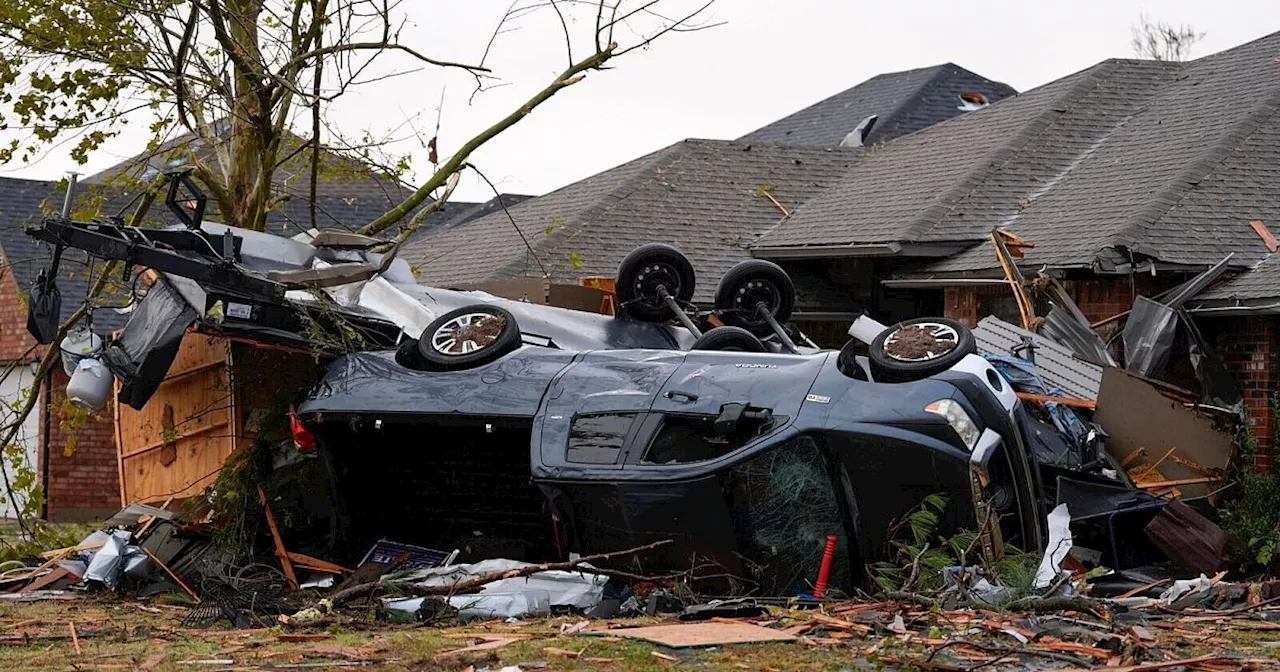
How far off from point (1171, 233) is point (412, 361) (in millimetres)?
7347

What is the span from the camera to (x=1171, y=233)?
46.5ft

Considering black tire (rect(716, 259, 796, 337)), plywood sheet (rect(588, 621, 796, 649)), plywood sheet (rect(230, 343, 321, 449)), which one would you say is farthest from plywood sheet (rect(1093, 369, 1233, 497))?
plywood sheet (rect(230, 343, 321, 449))

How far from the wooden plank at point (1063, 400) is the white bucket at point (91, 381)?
624cm

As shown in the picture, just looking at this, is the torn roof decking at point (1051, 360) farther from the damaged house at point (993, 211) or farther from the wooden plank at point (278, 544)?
the wooden plank at point (278, 544)

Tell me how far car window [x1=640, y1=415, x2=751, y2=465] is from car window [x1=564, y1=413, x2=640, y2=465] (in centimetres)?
19

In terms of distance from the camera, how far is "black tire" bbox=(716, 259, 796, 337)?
12.7 m

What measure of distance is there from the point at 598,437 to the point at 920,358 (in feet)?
6.21

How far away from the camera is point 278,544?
413 inches

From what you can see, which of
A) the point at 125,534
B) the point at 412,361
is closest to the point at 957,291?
the point at 412,361

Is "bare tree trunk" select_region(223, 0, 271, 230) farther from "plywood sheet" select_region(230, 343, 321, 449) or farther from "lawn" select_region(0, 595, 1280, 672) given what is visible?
"lawn" select_region(0, 595, 1280, 672)

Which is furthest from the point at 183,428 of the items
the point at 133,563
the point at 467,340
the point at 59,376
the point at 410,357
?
the point at 59,376

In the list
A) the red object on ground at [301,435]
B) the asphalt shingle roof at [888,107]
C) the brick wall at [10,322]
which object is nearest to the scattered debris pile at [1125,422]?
the red object on ground at [301,435]

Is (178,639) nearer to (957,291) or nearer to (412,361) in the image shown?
(412,361)

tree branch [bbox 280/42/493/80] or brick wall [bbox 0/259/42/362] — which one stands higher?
tree branch [bbox 280/42/493/80]
